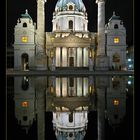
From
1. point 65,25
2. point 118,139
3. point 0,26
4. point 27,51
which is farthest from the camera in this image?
point 65,25

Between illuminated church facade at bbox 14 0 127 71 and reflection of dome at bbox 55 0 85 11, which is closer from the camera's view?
illuminated church facade at bbox 14 0 127 71

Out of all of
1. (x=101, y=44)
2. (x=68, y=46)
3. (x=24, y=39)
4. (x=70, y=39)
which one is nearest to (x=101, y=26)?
(x=101, y=44)

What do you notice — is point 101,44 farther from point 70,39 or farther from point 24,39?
point 24,39

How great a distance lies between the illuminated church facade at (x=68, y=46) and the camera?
51.9 m

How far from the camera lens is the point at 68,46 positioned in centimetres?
5575

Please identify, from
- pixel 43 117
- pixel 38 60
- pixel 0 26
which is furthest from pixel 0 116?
pixel 38 60

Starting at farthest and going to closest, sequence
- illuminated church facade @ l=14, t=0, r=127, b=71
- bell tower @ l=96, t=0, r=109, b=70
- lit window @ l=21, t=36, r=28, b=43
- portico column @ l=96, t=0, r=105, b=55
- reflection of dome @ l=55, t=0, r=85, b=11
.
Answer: reflection of dome @ l=55, t=0, r=85, b=11 < lit window @ l=21, t=36, r=28, b=43 < portico column @ l=96, t=0, r=105, b=55 < bell tower @ l=96, t=0, r=109, b=70 < illuminated church facade @ l=14, t=0, r=127, b=71

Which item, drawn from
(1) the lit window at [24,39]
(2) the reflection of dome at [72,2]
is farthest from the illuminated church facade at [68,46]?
(2) the reflection of dome at [72,2]

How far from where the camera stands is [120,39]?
57.2 m

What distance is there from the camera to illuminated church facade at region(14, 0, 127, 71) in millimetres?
51875

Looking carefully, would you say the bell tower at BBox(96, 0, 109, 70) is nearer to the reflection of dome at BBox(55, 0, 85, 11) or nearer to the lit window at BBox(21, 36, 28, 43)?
the lit window at BBox(21, 36, 28, 43)

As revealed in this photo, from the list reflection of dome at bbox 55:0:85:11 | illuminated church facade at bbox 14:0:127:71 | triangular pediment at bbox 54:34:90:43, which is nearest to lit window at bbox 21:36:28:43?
illuminated church facade at bbox 14:0:127:71

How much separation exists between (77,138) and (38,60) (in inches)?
1793
